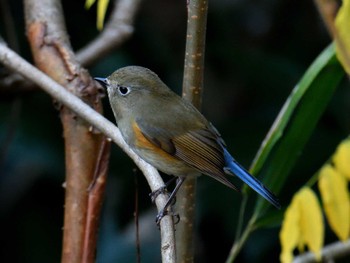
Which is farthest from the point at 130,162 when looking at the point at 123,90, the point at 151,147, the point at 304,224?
the point at 304,224

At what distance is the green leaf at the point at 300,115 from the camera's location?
9.14ft

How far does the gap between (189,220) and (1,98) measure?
150 centimetres

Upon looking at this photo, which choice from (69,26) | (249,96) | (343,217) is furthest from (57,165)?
(343,217)

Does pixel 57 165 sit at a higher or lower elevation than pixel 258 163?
higher

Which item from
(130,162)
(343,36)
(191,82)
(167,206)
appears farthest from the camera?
(130,162)

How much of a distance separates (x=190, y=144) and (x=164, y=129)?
119mm

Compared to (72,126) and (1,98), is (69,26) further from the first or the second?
(72,126)

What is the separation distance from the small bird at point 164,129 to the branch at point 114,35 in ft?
1.86

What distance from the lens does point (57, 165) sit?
12.5 ft

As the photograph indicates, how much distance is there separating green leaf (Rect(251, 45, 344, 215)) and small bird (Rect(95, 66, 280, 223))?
14 centimetres

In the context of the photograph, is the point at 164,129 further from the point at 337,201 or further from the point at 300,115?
the point at 337,201

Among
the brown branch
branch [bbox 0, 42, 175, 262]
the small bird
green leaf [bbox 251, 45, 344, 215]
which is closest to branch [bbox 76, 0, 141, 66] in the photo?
the small bird

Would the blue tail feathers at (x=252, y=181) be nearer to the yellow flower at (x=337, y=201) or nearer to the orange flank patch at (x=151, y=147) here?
the orange flank patch at (x=151, y=147)

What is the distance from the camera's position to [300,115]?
9.64 feet
